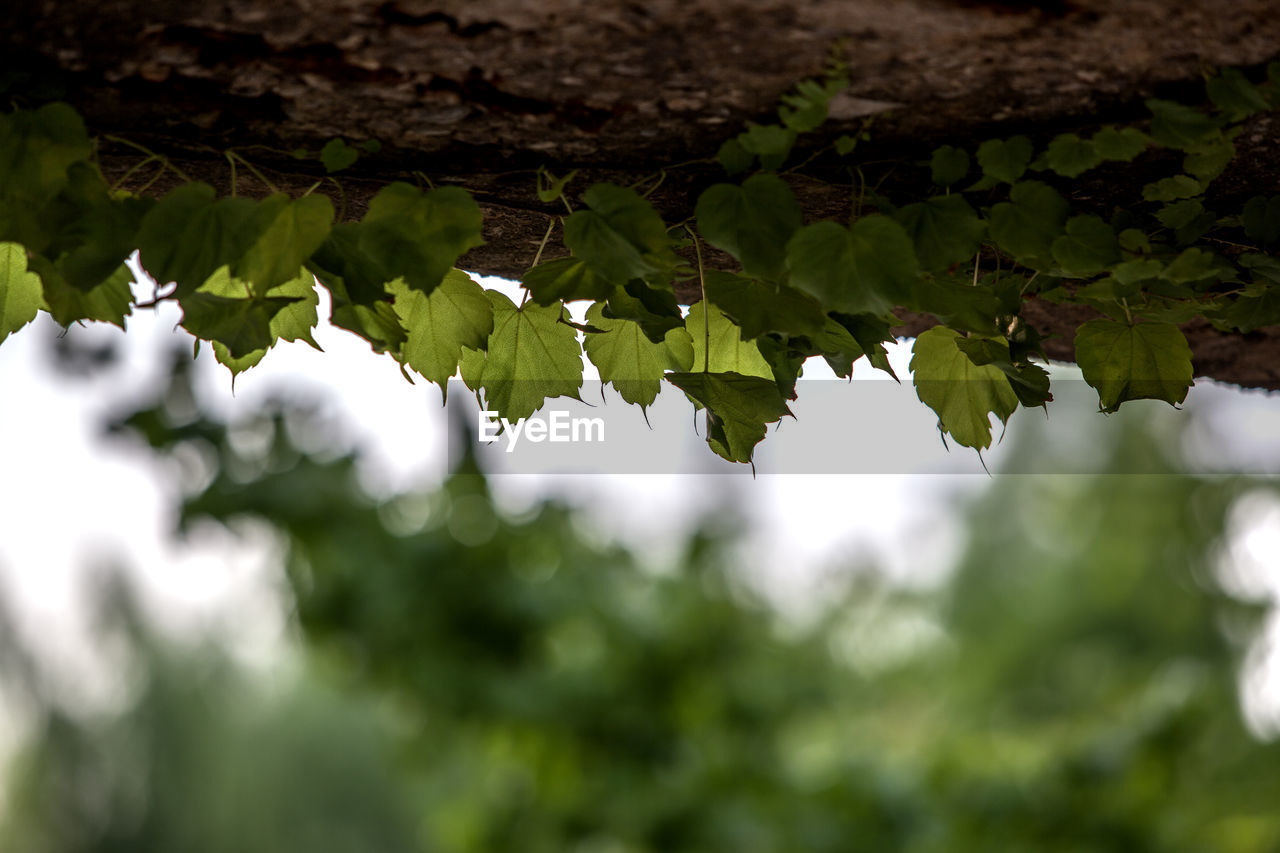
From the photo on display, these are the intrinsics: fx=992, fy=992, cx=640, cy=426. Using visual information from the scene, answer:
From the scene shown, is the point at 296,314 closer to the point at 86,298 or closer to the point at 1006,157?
the point at 86,298

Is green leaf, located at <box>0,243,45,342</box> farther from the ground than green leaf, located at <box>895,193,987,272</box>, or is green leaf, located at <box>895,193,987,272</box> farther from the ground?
green leaf, located at <box>895,193,987,272</box>

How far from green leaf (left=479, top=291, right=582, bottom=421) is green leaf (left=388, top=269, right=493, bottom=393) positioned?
20mm

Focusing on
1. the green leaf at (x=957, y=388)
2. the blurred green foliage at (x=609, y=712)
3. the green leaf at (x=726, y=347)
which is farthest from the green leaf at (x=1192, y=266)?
the blurred green foliage at (x=609, y=712)

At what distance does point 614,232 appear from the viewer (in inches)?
18.0

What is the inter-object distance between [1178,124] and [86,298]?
516 mm

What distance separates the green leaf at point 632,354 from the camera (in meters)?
0.56

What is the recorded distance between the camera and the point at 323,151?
0.47 metres

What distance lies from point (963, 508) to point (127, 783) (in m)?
5.00

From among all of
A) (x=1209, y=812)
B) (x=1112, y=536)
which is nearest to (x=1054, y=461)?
(x=1112, y=536)

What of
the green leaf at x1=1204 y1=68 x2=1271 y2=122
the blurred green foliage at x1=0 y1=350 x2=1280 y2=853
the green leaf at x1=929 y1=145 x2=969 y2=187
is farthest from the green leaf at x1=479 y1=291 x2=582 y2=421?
the blurred green foliage at x1=0 y1=350 x2=1280 y2=853

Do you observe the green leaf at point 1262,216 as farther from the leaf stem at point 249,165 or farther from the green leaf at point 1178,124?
the leaf stem at point 249,165

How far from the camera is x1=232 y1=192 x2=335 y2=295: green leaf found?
429 millimetres

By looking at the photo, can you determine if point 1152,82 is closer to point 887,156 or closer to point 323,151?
point 887,156

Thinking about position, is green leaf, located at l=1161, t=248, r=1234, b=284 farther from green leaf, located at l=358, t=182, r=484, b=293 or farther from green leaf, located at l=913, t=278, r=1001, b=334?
green leaf, located at l=358, t=182, r=484, b=293
